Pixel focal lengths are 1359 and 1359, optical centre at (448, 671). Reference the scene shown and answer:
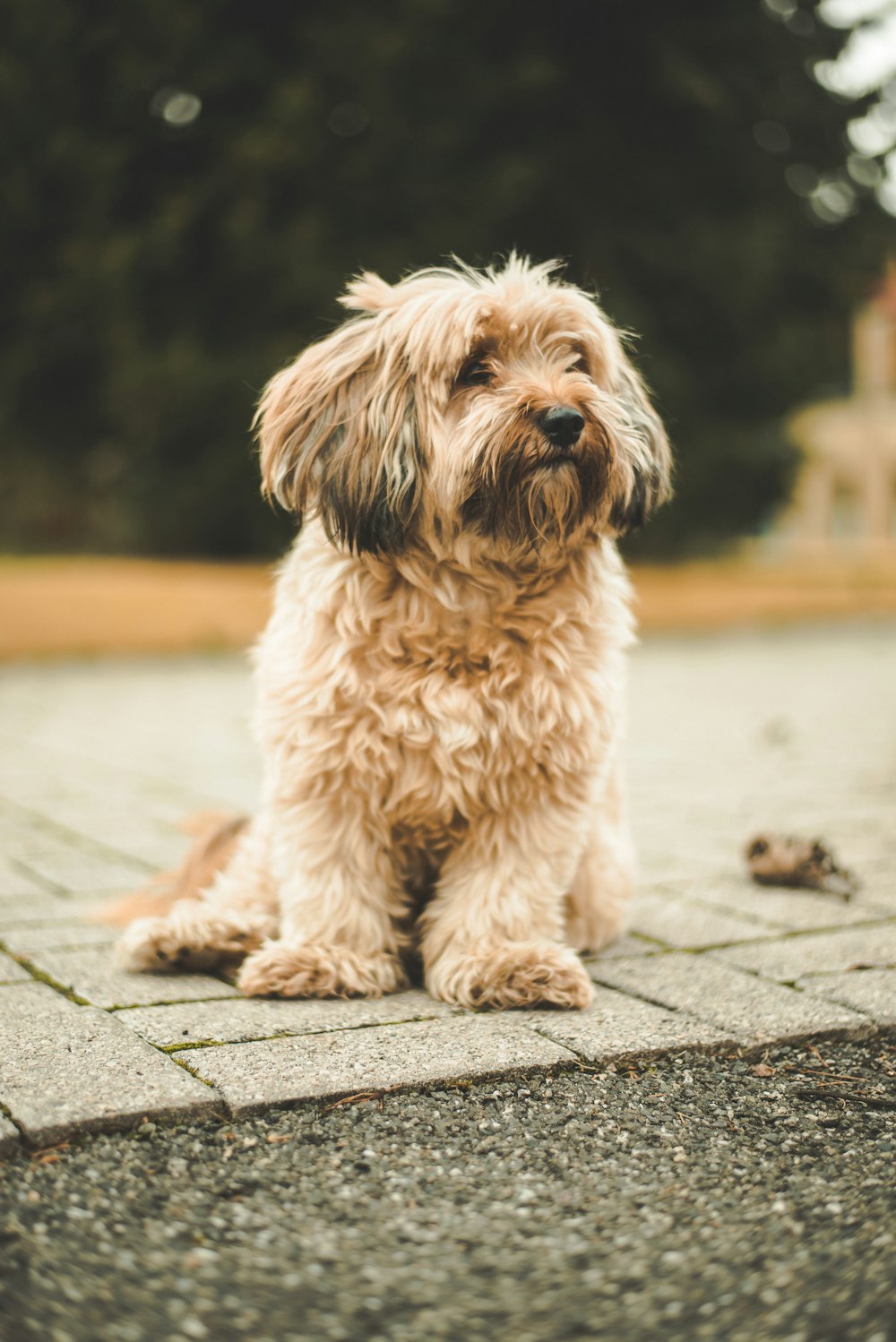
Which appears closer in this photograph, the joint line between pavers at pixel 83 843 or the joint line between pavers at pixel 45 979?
the joint line between pavers at pixel 45 979

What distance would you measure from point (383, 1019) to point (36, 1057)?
0.69m

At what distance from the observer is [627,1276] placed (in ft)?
5.79

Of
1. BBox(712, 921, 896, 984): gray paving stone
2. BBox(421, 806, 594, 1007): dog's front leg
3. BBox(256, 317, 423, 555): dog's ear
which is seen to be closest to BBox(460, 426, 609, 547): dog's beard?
BBox(256, 317, 423, 555): dog's ear

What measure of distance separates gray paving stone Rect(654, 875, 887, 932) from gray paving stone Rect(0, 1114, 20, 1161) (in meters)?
2.11

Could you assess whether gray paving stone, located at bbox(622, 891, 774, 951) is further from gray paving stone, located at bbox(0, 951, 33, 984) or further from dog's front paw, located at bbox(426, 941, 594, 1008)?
gray paving stone, located at bbox(0, 951, 33, 984)

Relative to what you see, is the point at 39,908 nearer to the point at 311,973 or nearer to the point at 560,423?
the point at 311,973

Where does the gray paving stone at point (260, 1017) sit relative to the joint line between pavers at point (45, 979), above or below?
above

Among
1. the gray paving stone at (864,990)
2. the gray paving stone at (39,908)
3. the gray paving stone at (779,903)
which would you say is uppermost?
the gray paving stone at (864,990)

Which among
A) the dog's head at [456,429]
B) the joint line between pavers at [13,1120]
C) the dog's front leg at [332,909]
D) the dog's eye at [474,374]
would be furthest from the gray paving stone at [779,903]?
the joint line between pavers at [13,1120]

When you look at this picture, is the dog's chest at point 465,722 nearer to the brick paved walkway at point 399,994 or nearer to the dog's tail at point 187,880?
the brick paved walkway at point 399,994

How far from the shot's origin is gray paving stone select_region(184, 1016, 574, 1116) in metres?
2.30

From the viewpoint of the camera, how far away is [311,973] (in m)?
2.90

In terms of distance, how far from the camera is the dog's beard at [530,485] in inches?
114

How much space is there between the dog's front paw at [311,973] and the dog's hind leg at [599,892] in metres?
0.55
